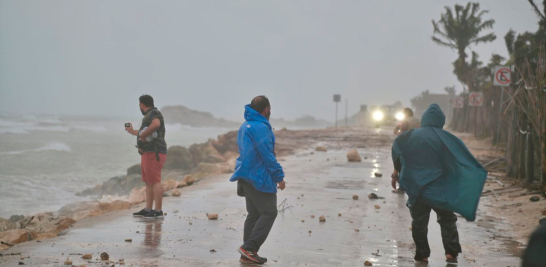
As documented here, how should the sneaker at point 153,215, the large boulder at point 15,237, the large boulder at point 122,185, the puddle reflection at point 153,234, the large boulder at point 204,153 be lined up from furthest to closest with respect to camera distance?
1. the large boulder at point 204,153
2. the large boulder at point 122,185
3. the sneaker at point 153,215
4. the large boulder at point 15,237
5. the puddle reflection at point 153,234

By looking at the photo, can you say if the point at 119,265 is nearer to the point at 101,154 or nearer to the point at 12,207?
the point at 12,207

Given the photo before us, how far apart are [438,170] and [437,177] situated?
82 mm

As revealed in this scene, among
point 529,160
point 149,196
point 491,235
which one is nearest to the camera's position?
point 491,235

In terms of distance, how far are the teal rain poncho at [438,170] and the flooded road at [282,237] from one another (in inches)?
27.9

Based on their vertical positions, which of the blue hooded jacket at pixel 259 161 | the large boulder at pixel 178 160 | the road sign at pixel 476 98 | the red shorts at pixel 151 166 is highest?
the road sign at pixel 476 98

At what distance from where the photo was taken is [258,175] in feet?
20.7

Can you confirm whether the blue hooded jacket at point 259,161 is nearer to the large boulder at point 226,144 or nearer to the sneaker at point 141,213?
the sneaker at point 141,213

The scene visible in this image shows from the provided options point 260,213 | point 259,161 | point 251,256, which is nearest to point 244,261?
point 251,256

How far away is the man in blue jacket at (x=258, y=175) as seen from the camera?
6.30 meters

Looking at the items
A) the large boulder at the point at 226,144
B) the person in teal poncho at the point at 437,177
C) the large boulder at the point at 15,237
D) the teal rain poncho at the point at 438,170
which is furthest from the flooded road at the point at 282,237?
the large boulder at the point at 226,144

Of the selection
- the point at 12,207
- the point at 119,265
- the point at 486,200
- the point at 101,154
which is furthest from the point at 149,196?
the point at 101,154

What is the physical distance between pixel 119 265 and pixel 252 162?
1615 millimetres

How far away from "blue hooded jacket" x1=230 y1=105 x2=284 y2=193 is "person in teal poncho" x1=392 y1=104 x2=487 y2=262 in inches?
54.8

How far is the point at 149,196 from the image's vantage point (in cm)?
938
